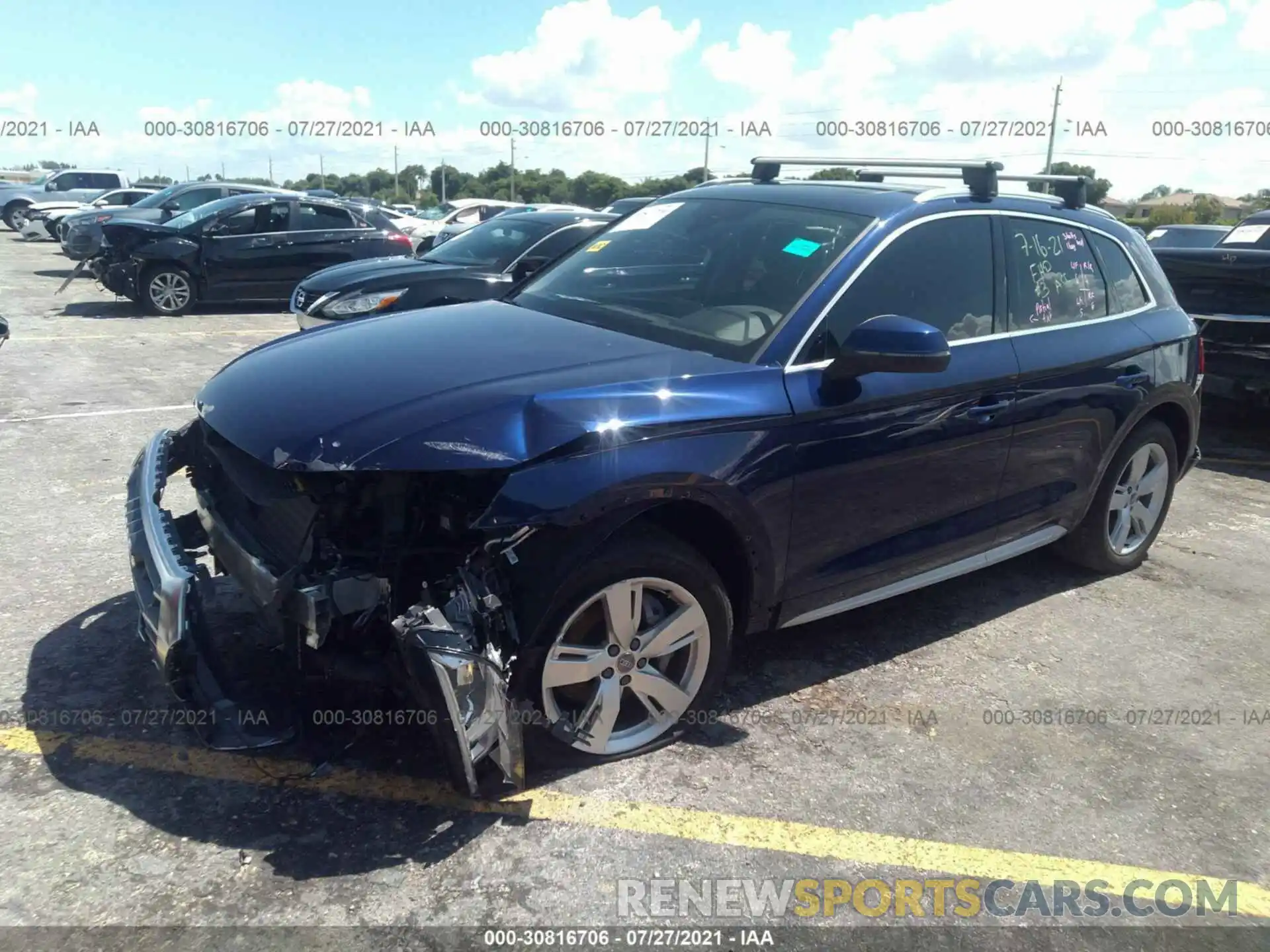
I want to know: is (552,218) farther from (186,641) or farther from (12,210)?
(12,210)

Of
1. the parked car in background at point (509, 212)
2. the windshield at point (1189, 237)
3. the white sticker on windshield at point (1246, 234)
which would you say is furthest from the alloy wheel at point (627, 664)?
the windshield at point (1189, 237)

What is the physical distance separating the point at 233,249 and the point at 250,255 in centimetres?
21

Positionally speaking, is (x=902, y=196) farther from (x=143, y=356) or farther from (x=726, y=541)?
(x=143, y=356)

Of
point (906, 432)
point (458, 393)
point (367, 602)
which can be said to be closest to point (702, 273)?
point (906, 432)

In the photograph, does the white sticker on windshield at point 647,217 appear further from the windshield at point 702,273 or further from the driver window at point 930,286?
the driver window at point 930,286

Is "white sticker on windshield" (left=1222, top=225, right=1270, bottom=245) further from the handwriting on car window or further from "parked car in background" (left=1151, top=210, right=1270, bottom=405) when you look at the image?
the handwriting on car window

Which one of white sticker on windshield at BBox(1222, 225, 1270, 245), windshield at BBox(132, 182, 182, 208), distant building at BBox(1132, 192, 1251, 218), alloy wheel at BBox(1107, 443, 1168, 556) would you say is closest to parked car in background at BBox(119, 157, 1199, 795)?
alloy wheel at BBox(1107, 443, 1168, 556)

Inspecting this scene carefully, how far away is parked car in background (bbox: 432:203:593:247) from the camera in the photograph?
1113cm

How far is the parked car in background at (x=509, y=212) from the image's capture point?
11128 millimetres

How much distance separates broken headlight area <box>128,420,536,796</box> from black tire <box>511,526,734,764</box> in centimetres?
11

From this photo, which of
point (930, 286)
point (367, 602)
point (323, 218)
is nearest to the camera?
point (367, 602)

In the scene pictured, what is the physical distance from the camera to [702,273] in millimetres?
3953

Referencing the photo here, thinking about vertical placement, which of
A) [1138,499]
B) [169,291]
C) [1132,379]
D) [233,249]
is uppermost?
[233,249]

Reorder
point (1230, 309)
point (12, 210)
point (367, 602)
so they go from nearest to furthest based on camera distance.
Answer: point (367, 602)
point (1230, 309)
point (12, 210)
